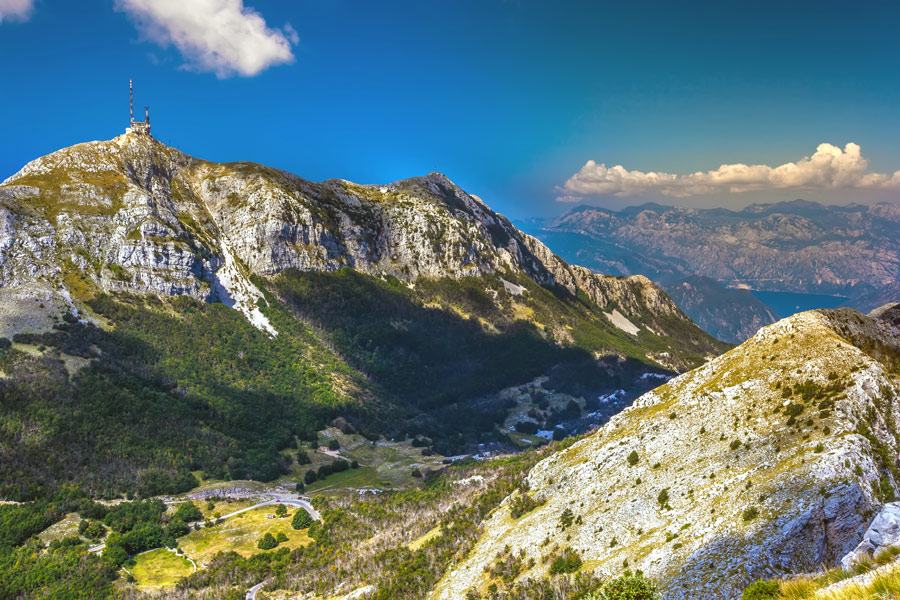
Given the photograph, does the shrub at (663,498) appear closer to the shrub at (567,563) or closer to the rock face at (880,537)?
the shrub at (567,563)

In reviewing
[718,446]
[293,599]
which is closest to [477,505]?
[293,599]

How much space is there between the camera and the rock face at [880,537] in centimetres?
→ 2492

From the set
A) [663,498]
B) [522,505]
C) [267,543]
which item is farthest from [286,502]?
[663,498]

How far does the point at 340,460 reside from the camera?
196 m

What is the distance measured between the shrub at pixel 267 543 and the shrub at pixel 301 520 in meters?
9.28

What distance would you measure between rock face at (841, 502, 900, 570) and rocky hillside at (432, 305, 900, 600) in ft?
44.3

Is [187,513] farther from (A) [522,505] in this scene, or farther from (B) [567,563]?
(B) [567,563]

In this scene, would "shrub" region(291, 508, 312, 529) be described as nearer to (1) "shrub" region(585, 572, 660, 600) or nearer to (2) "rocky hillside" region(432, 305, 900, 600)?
(2) "rocky hillside" region(432, 305, 900, 600)

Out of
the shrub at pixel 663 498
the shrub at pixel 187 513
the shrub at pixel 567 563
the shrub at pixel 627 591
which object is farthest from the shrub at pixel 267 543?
the shrub at pixel 627 591

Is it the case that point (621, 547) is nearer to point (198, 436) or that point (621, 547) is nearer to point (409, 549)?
point (409, 549)

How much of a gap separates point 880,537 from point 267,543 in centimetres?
13418

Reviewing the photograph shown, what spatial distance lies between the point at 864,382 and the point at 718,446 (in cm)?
1516

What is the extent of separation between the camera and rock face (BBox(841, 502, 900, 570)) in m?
24.9

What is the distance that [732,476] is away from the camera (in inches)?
1948
